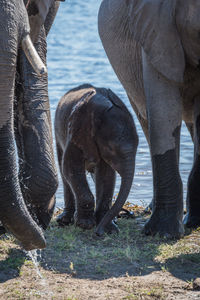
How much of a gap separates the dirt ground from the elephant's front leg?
0.56ft

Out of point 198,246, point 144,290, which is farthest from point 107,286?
point 198,246

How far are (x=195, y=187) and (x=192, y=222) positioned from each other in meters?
0.31

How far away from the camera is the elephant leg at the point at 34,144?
4258mm

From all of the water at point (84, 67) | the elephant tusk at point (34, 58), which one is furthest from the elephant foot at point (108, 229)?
the elephant tusk at point (34, 58)

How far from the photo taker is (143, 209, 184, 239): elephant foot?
5.14 meters

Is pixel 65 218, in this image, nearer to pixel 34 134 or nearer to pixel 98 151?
pixel 98 151

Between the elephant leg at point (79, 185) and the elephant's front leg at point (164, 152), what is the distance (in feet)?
1.36

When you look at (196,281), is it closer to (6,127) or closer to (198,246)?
(198,246)

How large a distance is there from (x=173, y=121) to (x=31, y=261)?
61.3 inches

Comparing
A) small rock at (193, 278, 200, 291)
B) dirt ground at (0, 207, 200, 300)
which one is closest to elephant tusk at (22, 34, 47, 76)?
dirt ground at (0, 207, 200, 300)

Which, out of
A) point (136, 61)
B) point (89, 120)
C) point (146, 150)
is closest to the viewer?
point (89, 120)

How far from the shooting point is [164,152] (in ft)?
17.3

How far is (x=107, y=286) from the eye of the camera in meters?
4.02

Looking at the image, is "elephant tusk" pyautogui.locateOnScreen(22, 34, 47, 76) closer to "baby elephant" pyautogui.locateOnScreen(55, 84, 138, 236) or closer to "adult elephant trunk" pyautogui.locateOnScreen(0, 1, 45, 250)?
"adult elephant trunk" pyautogui.locateOnScreen(0, 1, 45, 250)
